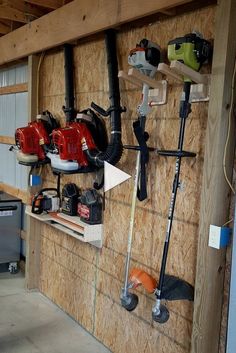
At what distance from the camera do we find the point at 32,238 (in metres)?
3.72

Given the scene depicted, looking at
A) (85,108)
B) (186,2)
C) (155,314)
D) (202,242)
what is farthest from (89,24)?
(155,314)

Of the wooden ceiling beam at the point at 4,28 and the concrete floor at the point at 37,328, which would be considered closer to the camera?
the concrete floor at the point at 37,328

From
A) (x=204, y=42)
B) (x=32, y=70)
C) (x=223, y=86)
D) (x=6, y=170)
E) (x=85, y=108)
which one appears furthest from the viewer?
(x=6, y=170)

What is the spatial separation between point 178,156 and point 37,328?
183cm

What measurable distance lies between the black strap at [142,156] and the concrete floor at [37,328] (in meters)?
1.22

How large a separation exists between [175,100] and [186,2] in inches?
20.3

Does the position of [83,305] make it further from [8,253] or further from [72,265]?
[8,253]

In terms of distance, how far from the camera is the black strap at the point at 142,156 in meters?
2.26

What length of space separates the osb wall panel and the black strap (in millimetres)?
119

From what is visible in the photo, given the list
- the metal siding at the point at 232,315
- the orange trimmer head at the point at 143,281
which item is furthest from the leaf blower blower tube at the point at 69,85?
the metal siding at the point at 232,315

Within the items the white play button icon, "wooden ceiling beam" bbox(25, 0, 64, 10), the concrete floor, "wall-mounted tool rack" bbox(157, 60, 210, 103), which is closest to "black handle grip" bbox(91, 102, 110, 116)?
the white play button icon

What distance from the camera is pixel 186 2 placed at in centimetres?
207

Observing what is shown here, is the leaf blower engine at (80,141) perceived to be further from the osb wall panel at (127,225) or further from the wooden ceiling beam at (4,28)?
the wooden ceiling beam at (4,28)

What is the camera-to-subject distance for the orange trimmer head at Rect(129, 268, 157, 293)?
2.21 metres
